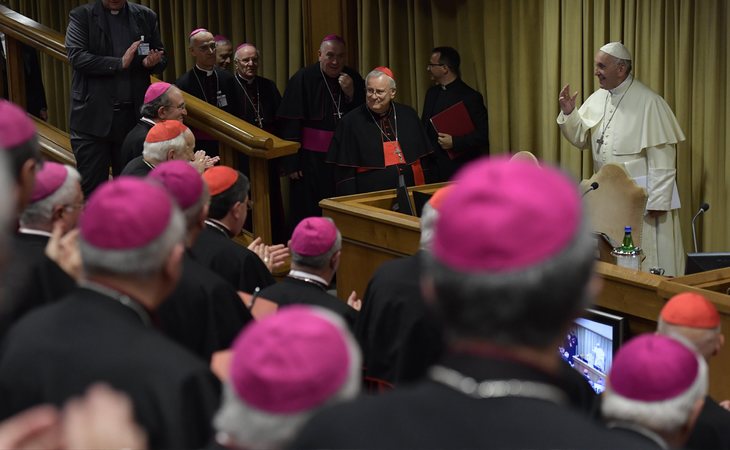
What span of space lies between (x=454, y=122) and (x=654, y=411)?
20.6 ft

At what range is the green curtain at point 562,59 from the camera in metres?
7.43

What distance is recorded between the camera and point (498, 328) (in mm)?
1410

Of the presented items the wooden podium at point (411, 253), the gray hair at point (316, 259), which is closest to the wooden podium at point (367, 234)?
the wooden podium at point (411, 253)

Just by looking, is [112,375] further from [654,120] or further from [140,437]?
[654,120]

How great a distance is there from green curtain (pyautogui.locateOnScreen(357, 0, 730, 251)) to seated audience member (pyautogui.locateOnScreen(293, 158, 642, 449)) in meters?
6.35

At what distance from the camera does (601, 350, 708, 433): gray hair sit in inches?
86.3

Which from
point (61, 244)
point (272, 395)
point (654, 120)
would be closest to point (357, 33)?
point (654, 120)

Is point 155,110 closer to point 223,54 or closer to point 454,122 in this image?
point 454,122

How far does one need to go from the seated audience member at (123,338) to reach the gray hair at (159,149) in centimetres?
286

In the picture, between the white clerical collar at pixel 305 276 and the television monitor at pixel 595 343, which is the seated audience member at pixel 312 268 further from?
the television monitor at pixel 595 343

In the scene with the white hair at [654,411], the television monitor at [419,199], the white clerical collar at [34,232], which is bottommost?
the television monitor at [419,199]

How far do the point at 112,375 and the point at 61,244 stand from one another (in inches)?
41.3

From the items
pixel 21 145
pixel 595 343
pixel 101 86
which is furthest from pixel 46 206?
pixel 101 86

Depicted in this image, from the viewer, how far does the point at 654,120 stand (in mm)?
7172
